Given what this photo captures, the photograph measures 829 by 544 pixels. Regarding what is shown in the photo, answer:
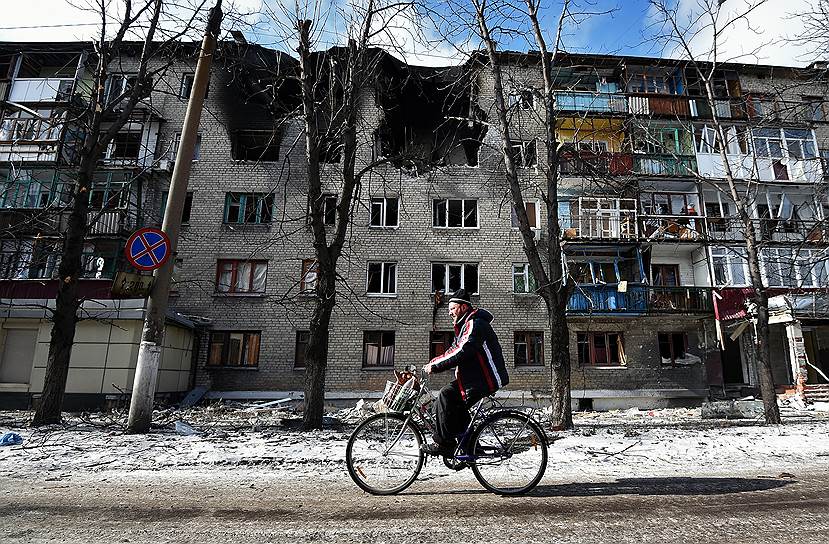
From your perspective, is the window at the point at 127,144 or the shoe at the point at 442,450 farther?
the window at the point at 127,144

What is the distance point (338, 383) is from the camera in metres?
19.0

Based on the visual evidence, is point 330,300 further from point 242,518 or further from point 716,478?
point 716,478

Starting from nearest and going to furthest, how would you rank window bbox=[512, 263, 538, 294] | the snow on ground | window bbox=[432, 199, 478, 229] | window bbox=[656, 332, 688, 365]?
the snow on ground
window bbox=[656, 332, 688, 365]
window bbox=[512, 263, 538, 294]
window bbox=[432, 199, 478, 229]

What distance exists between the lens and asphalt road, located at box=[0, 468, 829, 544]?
3158mm

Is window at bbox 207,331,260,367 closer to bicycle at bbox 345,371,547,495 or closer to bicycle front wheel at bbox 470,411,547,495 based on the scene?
bicycle at bbox 345,371,547,495

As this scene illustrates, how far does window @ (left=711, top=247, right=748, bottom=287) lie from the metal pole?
72.0 feet

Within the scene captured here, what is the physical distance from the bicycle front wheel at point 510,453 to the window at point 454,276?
16044 mm

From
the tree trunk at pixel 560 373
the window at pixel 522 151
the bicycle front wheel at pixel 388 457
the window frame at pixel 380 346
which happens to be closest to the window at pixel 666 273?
the window at pixel 522 151

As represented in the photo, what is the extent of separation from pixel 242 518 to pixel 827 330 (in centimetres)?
2878

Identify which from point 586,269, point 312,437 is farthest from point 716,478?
point 586,269

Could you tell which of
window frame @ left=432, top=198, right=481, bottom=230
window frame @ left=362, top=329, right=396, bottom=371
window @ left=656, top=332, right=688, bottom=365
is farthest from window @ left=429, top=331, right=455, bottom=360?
window @ left=656, top=332, right=688, bottom=365

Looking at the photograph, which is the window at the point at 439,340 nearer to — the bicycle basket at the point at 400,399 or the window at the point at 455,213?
the window at the point at 455,213

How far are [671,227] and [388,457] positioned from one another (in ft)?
69.4

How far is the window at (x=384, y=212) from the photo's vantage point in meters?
21.1
